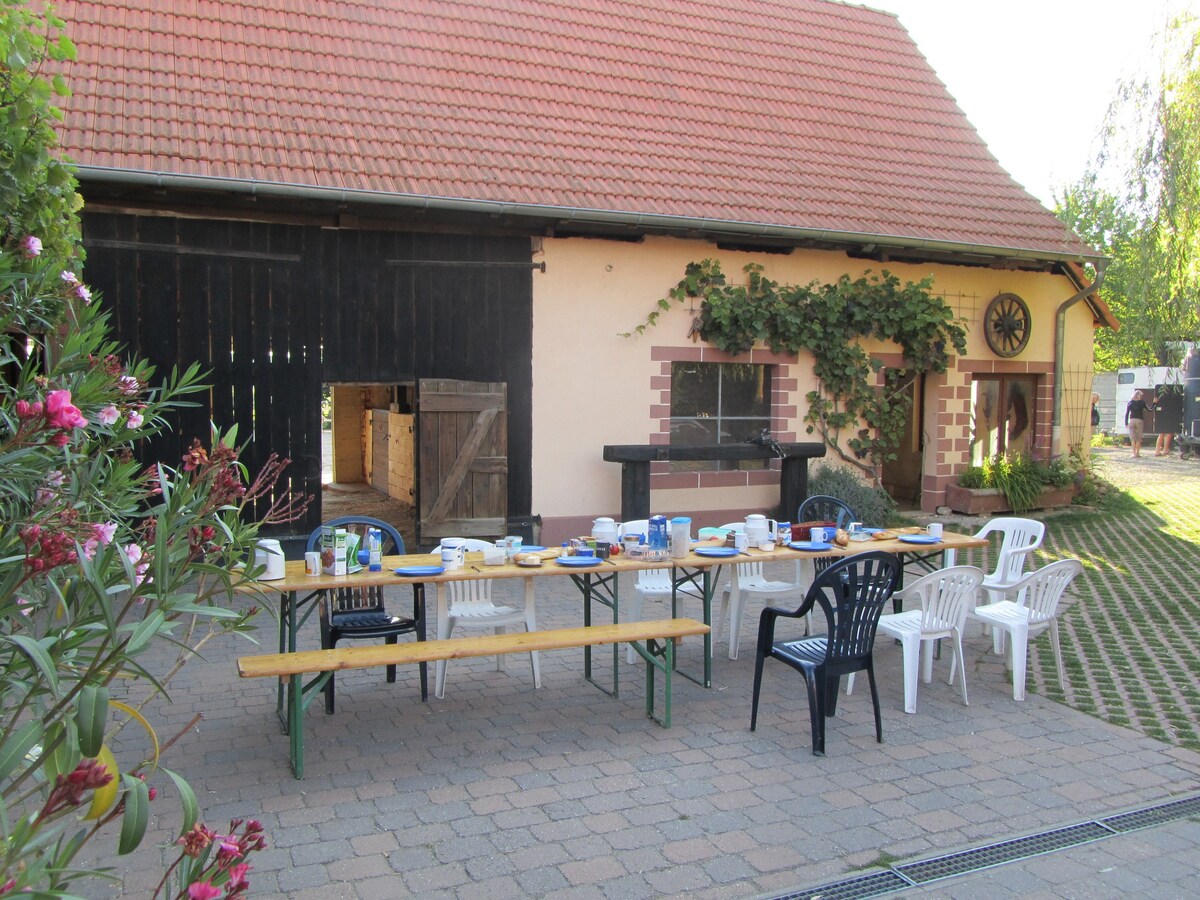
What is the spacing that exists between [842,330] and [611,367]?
2.85 m

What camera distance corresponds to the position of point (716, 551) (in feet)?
19.8

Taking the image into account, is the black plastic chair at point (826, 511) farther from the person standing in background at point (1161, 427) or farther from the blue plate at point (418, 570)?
the person standing in background at point (1161, 427)

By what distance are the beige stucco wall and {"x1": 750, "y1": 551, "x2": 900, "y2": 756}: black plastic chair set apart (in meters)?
5.09

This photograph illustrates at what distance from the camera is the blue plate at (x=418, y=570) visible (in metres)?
5.25

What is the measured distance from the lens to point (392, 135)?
9.45 m

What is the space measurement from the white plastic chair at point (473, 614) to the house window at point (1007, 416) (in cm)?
870

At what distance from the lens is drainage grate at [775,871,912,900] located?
3.47 metres

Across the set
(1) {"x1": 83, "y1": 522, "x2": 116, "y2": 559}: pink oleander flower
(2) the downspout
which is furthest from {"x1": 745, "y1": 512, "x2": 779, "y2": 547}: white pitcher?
(2) the downspout

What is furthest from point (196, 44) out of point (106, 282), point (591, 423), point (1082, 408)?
point (1082, 408)

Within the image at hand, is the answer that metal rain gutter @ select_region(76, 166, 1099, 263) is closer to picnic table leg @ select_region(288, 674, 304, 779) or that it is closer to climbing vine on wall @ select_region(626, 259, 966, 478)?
climbing vine on wall @ select_region(626, 259, 966, 478)

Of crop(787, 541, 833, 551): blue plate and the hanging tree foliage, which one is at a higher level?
the hanging tree foliage

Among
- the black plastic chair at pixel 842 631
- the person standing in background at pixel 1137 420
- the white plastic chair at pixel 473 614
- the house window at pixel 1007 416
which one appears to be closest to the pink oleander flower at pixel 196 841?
the black plastic chair at pixel 842 631

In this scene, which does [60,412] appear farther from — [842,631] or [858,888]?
[842,631]

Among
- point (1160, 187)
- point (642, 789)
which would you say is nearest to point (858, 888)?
point (642, 789)
